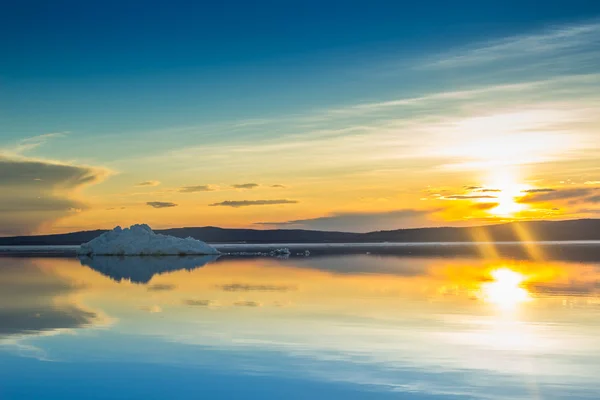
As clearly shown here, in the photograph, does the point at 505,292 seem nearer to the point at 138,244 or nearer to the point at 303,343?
the point at 303,343

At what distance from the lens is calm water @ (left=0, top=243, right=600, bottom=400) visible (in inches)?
313

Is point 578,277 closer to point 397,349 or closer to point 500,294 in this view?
point 500,294

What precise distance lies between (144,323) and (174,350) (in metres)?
3.01

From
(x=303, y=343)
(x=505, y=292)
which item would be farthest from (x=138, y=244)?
(x=303, y=343)

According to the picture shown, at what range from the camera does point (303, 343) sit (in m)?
10.7

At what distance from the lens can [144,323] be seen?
13148 millimetres

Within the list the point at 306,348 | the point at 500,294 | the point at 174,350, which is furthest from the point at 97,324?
the point at 500,294

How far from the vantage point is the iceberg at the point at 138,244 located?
162 ft

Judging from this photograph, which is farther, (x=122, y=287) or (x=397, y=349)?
(x=122, y=287)

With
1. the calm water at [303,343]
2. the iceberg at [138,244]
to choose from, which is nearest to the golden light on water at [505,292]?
the calm water at [303,343]

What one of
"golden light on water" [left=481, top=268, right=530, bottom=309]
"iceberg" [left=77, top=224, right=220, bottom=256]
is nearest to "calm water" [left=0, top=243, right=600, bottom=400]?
"golden light on water" [left=481, top=268, right=530, bottom=309]

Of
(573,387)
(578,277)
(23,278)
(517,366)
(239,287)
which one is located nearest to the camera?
(573,387)

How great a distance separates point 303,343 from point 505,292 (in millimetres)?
9683

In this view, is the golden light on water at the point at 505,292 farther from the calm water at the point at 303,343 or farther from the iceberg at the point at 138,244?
the iceberg at the point at 138,244
